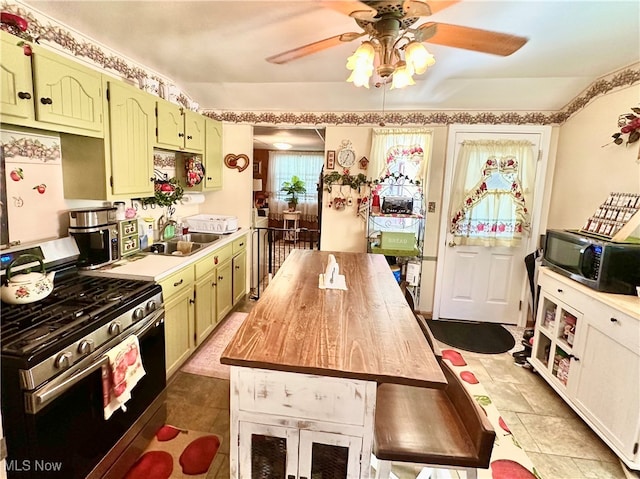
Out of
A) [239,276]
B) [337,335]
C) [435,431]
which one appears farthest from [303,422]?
[239,276]

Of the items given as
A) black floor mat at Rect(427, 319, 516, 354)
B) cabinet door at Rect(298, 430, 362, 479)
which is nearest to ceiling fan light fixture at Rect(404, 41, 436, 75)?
cabinet door at Rect(298, 430, 362, 479)

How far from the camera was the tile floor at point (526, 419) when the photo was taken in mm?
1904

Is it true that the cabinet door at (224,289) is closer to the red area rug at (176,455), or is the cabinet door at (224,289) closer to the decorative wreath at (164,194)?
the decorative wreath at (164,194)

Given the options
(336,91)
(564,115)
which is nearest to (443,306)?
(564,115)

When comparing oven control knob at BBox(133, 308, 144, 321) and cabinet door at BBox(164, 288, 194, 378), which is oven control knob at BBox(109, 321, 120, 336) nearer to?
oven control knob at BBox(133, 308, 144, 321)

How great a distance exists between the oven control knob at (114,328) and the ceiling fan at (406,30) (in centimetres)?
172

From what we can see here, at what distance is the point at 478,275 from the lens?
3.82m

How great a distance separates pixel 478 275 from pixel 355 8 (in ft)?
10.4

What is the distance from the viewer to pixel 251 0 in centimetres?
192

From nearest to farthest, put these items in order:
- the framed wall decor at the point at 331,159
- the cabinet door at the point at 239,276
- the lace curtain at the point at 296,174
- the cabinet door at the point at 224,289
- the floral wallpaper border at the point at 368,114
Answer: the floral wallpaper border at the point at 368,114, the cabinet door at the point at 224,289, the cabinet door at the point at 239,276, the framed wall decor at the point at 331,159, the lace curtain at the point at 296,174

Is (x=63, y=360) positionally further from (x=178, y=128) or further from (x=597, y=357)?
(x=597, y=357)

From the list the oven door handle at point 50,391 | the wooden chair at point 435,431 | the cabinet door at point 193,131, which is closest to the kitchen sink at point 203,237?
the cabinet door at point 193,131

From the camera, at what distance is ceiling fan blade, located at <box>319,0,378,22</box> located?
4.49ft

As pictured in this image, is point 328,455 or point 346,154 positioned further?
point 346,154
